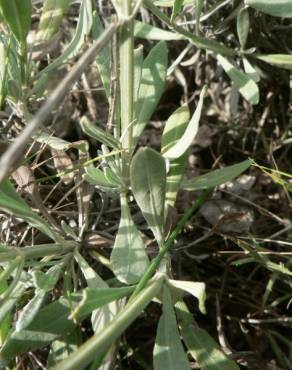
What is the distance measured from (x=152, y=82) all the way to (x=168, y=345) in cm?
57

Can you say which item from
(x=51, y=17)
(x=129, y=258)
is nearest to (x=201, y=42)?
(x=51, y=17)

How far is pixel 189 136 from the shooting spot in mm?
1073

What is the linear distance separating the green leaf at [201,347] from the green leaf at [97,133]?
0.37 m

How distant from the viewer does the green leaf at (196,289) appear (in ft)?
3.22

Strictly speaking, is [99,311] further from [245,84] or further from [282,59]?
[282,59]

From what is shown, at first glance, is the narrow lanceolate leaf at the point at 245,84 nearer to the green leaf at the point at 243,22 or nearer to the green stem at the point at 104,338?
the green leaf at the point at 243,22

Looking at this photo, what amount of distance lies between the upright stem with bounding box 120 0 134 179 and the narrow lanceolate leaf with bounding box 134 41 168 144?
11 centimetres

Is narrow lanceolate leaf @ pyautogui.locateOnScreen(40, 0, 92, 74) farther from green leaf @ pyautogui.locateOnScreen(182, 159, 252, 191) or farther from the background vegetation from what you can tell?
green leaf @ pyautogui.locateOnScreen(182, 159, 252, 191)

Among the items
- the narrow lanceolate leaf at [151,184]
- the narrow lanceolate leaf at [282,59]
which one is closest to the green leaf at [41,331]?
the narrow lanceolate leaf at [151,184]

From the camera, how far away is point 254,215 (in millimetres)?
1586

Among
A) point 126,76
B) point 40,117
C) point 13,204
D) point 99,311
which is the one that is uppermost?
point 40,117

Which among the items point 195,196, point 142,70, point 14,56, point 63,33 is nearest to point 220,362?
point 195,196

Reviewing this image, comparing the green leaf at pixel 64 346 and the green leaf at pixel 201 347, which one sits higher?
the green leaf at pixel 64 346

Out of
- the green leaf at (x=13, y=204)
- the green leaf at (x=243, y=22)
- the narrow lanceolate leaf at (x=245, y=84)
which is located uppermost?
the green leaf at (x=243, y=22)
